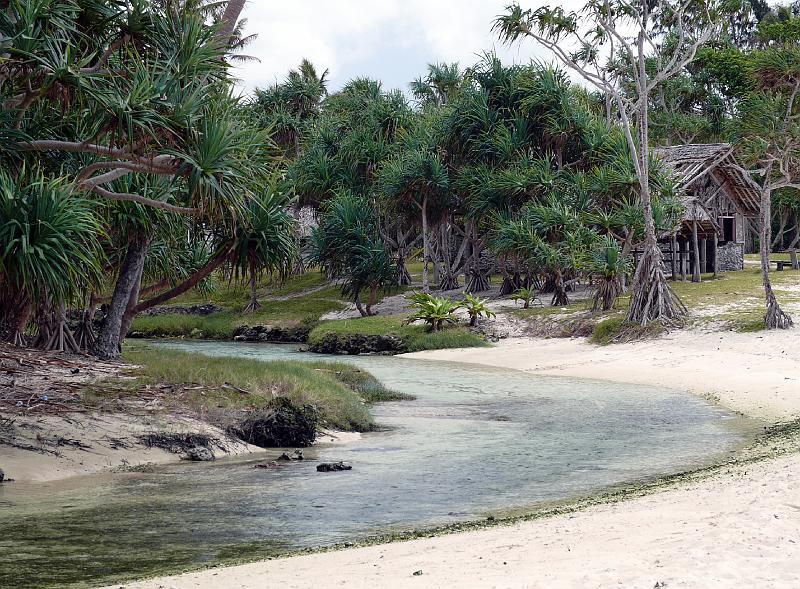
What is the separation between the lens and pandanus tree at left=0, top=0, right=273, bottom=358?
12.6m

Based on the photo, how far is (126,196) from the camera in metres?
14.0

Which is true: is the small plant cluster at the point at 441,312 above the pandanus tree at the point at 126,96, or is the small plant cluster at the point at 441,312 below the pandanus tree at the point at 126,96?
below

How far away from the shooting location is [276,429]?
14.6m

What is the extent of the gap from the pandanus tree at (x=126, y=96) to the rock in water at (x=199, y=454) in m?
3.34

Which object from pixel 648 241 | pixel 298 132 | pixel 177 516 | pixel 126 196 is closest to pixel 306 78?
pixel 298 132

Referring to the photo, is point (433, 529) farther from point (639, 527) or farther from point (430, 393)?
point (430, 393)

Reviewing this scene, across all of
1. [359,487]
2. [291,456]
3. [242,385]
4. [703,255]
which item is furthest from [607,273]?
[359,487]

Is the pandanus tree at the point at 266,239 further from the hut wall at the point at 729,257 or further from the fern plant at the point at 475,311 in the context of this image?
the hut wall at the point at 729,257

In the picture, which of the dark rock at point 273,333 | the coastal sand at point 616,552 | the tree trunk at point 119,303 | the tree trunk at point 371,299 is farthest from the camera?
the tree trunk at point 371,299

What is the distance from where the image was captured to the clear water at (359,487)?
28.5 ft

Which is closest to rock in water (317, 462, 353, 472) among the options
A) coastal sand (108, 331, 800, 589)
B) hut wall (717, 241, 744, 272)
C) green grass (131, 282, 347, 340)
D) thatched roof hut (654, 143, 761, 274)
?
coastal sand (108, 331, 800, 589)

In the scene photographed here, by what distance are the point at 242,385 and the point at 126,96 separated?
5.25 metres

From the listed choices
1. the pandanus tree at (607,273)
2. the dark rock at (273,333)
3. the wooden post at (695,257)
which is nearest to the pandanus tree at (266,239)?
the pandanus tree at (607,273)

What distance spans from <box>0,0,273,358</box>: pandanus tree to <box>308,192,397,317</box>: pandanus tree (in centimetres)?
2728
